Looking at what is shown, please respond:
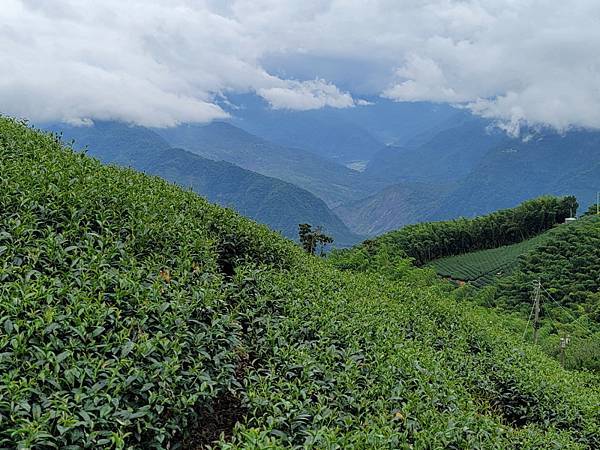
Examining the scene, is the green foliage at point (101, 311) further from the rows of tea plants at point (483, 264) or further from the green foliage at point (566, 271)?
the rows of tea plants at point (483, 264)

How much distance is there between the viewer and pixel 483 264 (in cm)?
7319

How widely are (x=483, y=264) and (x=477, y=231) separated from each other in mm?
8620

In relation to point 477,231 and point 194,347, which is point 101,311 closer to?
point 194,347

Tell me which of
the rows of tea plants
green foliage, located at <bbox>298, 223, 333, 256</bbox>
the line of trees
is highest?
the line of trees

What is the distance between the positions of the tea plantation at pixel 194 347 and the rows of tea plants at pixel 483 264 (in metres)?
62.2

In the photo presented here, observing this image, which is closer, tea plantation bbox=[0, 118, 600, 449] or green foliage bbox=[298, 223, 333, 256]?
tea plantation bbox=[0, 118, 600, 449]

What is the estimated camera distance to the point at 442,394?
491 cm

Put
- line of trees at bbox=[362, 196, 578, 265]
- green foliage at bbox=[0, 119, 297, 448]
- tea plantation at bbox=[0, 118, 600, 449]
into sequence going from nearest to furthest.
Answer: green foliage at bbox=[0, 119, 297, 448]
tea plantation at bbox=[0, 118, 600, 449]
line of trees at bbox=[362, 196, 578, 265]

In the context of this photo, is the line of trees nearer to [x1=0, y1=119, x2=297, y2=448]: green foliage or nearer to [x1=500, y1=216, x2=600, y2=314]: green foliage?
[x1=500, y1=216, x2=600, y2=314]: green foliage

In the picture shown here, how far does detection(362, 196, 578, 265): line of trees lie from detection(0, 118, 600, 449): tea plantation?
56726 mm

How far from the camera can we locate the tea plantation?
3.39 metres

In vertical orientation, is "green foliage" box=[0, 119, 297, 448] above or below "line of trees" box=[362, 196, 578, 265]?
below

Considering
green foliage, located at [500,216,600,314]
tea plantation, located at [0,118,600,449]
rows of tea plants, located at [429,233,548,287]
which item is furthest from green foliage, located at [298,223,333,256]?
tea plantation, located at [0,118,600,449]

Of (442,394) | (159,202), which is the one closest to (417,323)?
(442,394)
